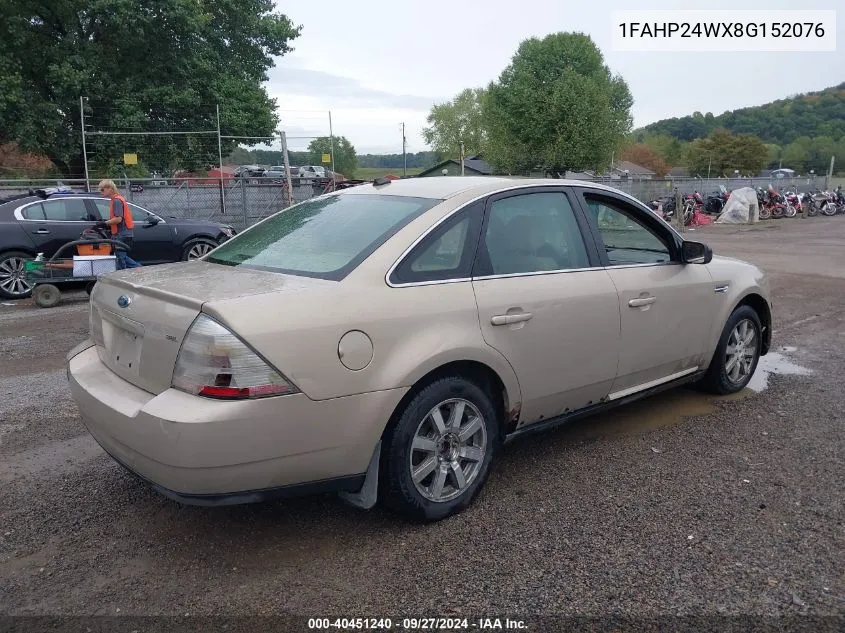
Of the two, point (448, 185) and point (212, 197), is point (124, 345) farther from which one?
point (212, 197)

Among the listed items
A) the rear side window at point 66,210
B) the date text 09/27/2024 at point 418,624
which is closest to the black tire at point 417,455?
the date text 09/27/2024 at point 418,624

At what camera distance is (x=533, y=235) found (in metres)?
3.85

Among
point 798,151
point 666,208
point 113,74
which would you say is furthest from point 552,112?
point 798,151

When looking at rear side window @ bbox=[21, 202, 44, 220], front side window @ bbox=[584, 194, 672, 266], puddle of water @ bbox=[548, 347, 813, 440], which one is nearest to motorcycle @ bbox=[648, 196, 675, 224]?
rear side window @ bbox=[21, 202, 44, 220]

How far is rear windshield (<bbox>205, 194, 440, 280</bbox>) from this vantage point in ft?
10.8

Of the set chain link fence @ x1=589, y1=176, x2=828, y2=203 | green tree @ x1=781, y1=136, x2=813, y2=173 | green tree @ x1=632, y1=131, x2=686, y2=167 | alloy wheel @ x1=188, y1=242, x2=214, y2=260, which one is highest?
green tree @ x1=632, y1=131, x2=686, y2=167

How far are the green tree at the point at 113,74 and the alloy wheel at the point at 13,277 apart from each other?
1428 centimetres

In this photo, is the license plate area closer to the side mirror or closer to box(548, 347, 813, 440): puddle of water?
box(548, 347, 813, 440): puddle of water

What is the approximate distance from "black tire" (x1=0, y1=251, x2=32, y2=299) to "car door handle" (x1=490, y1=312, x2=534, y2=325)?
9.07 metres

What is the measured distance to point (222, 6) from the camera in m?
28.5

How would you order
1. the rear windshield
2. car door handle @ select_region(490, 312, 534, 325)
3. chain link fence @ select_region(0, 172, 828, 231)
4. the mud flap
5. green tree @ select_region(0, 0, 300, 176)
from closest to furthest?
the mud flap → the rear windshield → car door handle @ select_region(490, 312, 534, 325) → chain link fence @ select_region(0, 172, 828, 231) → green tree @ select_region(0, 0, 300, 176)

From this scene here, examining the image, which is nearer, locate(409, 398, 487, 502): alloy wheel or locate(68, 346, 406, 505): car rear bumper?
locate(68, 346, 406, 505): car rear bumper

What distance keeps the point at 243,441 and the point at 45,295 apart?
819 cm

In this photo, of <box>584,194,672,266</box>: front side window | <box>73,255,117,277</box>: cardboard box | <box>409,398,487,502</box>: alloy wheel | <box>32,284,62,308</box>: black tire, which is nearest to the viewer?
<box>409,398,487,502</box>: alloy wheel
